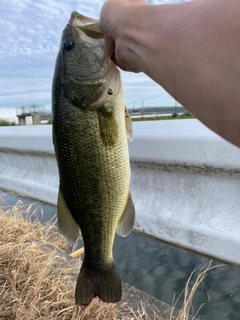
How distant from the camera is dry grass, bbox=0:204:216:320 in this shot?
249cm

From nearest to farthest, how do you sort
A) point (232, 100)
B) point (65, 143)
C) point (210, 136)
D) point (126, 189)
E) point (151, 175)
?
point (232, 100), point (65, 143), point (126, 189), point (210, 136), point (151, 175)

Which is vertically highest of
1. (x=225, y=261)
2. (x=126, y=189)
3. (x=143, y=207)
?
(x=126, y=189)

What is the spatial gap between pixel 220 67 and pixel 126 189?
1.04m

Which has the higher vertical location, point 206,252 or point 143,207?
point 143,207

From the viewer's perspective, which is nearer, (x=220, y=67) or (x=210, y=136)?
(x=220, y=67)

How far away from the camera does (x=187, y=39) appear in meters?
0.96

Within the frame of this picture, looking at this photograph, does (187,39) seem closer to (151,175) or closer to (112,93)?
(112,93)

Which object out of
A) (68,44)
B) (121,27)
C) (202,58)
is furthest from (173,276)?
(202,58)

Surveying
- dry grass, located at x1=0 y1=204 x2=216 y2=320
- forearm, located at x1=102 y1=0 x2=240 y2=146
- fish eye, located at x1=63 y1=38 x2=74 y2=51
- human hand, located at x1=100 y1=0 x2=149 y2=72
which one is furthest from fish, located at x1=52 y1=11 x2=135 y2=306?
dry grass, located at x1=0 y1=204 x2=216 y2=320

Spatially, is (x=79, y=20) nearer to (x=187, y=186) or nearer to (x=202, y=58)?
(x=202, y=58)

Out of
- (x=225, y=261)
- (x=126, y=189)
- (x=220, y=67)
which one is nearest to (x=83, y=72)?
(x=126, y=189)

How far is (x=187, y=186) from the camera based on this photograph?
236 cm

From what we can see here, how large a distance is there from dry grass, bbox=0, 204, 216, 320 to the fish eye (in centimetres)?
165

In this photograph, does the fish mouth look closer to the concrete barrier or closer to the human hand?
the human hand
